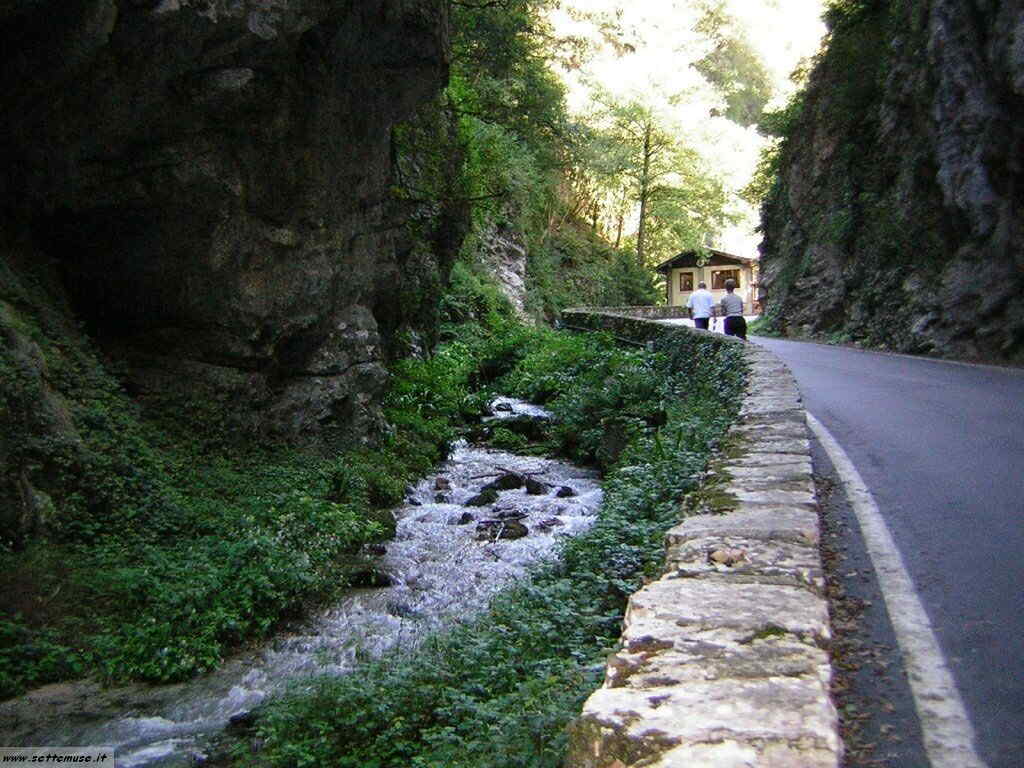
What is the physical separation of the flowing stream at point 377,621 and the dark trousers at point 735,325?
223 inches

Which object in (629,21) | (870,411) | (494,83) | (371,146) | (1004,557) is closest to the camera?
(1004,557)

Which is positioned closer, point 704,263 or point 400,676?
point 400,676

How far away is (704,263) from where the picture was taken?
59625 millimetres

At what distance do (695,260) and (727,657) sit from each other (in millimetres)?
58892

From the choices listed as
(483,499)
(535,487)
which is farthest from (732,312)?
(483,499)

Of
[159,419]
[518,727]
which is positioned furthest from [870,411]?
[159,419]

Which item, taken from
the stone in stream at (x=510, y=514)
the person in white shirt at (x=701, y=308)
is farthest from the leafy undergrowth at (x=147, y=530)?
the person in white shirt at (x=701, y=308)

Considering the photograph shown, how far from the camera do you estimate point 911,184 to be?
23.0 metres

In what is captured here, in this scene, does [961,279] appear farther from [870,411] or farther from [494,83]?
[494,83]

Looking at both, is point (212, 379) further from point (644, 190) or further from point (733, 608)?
point (644, 190)

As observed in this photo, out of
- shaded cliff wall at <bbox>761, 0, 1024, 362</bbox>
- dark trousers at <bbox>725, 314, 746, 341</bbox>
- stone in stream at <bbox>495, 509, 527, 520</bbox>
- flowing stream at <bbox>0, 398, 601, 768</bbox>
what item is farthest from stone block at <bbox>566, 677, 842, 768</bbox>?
dark trousers at <bbox>725, 314, 746, 341</bbox>

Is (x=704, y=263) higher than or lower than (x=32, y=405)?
higher

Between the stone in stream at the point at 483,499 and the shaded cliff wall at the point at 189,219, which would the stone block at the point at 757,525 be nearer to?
the shaded cliff wall at the point at 189,219

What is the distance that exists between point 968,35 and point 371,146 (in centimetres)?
1395
